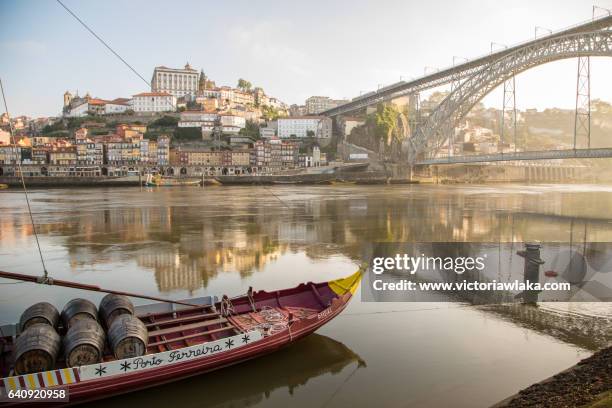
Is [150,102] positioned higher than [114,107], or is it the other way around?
[150,102]

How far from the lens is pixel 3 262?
13.7m

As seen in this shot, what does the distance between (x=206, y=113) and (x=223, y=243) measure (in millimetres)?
80163

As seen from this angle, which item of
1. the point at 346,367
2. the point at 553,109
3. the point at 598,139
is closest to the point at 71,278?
the point at 346,367

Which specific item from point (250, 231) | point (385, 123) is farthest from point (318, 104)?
point (250, 231)

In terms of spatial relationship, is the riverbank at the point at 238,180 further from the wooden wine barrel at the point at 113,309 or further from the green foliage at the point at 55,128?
the wooden wine barrel at the point at 113,309

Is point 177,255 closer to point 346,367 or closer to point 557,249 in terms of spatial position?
point 346,367

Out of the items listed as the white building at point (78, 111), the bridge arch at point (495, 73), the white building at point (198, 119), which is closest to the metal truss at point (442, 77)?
the bridge arch at point (495, 73)

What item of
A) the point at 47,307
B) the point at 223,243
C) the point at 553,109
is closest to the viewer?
the point at 47,307

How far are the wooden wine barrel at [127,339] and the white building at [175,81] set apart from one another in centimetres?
11509

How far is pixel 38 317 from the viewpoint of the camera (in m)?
5.92

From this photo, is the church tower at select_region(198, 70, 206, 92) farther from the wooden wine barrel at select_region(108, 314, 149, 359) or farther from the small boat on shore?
the wooden wine barrel at select_region(108, 314, 149, 359)

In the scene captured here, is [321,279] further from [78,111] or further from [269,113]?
[78,111]

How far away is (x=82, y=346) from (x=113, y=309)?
39.8 inches

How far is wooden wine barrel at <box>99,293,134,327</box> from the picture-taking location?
6.33 m
